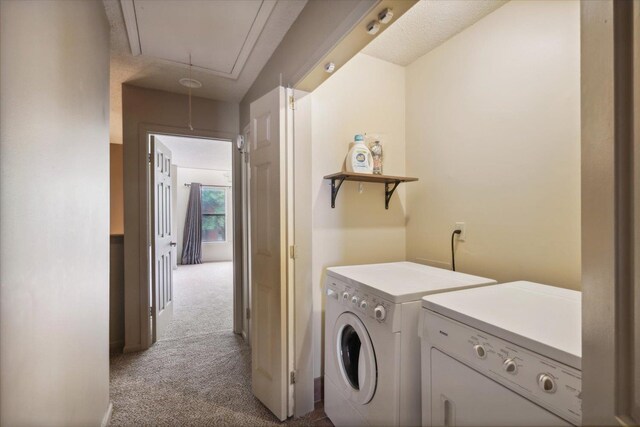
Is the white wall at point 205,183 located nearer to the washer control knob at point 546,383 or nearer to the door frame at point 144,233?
the door frame at point 144,233

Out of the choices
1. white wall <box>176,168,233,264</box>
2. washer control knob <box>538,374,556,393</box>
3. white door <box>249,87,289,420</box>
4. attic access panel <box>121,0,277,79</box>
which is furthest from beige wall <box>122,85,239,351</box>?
white wall <box>176,168,233,264</box>

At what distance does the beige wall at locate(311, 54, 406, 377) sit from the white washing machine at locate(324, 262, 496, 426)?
24 cm

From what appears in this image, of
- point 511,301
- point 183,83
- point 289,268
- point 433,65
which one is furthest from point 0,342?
point 433,65

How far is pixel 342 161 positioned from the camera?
2092 mm

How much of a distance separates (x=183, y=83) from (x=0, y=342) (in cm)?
242

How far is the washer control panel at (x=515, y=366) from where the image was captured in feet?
2.35

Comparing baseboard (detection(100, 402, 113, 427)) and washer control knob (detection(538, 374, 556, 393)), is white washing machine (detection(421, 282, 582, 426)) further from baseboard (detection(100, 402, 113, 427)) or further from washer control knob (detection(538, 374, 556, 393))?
baseboard (detection(100, 402, 113, 427))

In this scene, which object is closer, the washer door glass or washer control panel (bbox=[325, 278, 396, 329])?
washer control panel (bbox=[325, 278, 396, 329])

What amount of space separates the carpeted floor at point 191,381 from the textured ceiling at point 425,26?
8.38 feet

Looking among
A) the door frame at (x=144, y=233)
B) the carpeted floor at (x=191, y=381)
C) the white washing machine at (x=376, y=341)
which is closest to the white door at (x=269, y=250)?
the carpeted floor at (x=191, y=381)

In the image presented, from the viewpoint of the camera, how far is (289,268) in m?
1.76

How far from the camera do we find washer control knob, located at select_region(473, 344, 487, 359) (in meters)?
0.92

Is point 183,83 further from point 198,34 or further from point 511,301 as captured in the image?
point 511,301

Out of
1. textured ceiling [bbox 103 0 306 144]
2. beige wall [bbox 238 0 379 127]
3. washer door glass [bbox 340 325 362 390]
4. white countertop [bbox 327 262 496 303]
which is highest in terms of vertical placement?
textured ceiling [bbox 103 0 306 144]
